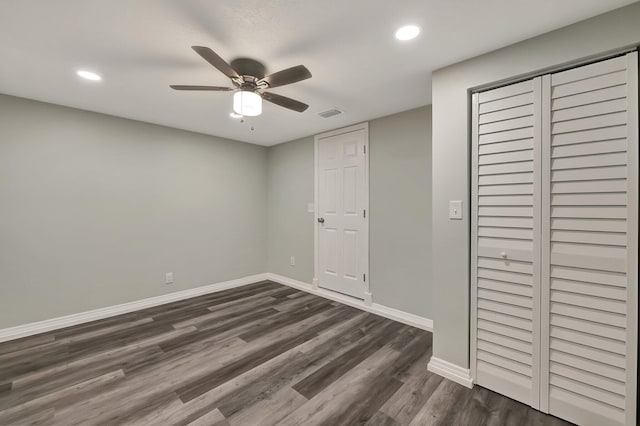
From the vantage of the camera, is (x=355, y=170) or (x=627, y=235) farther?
(x=355, y=170)

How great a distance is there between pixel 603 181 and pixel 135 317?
431cm

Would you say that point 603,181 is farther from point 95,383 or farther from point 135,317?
point 135,317

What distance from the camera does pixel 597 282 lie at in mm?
1478

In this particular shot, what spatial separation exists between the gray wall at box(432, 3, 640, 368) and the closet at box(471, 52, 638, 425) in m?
0.08

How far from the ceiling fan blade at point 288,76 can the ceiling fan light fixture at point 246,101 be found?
0.16m

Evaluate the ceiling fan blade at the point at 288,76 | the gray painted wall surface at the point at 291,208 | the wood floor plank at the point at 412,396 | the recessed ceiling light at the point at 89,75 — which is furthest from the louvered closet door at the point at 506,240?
the recessed ceiling light at the point at 89,75

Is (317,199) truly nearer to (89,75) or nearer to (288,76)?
(288,76)

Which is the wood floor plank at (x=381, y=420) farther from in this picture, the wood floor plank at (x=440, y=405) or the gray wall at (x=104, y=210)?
the gray wall at (x=104, y=210)

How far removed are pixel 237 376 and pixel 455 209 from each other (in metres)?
2.08

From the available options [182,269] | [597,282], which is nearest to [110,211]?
[182,269]

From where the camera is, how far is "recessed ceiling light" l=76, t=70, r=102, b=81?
2.11m

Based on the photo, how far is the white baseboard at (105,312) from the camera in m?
2.58

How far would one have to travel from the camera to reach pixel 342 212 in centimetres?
363

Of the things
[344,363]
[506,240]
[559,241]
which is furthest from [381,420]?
[559,241]
